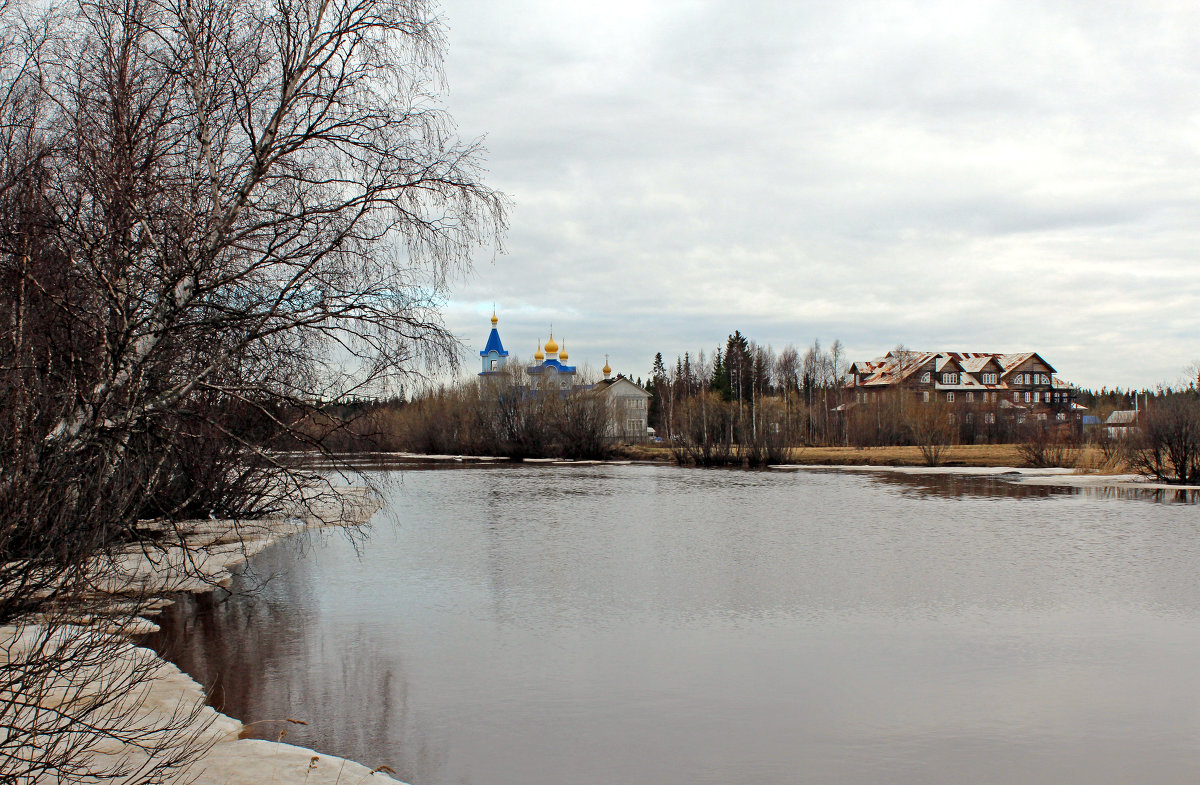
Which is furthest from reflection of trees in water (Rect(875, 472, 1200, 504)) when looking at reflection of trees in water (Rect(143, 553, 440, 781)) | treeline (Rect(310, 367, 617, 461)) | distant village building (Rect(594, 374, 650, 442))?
distant village building (Rect(594, 374, 650, 442))

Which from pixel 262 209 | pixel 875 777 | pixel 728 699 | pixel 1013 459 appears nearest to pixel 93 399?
pixel 262 209

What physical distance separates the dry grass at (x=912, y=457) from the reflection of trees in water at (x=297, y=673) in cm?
3235

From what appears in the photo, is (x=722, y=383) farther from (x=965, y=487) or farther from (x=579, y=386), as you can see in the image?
(x=965, y=487)

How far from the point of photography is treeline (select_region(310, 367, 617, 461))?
5681cm

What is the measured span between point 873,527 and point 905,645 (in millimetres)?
9912

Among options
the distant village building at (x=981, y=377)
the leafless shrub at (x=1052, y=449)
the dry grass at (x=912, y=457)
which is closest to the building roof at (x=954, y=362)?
the distant village building at (x=981, y=377)

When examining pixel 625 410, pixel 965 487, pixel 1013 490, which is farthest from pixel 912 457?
pixel 625 410

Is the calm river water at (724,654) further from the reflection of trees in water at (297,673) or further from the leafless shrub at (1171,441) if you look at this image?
the leafless shrub at (1171,441)

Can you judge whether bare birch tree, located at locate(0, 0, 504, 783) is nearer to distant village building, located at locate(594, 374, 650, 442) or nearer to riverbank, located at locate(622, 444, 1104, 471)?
riverbank, located at locate(622, 444, 1104, 471)

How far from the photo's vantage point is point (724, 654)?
9.23 metres

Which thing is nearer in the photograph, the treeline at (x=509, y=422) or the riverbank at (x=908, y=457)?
the riverbank at (x=908, y=457)

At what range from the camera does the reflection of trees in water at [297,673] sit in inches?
267

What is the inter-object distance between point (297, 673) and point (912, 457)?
42677 millimetres

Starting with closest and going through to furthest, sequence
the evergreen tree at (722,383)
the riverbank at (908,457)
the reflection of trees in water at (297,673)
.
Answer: the reflection of trees in water at (297,673) < the riverbank at (908,457) < the evergreen tree at (722,383)
